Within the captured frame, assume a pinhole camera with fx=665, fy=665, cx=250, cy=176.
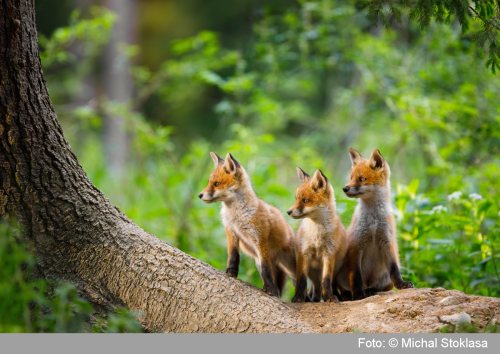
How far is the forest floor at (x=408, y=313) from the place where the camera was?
16.8 ft

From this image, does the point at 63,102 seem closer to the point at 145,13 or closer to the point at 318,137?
the point at 145,13

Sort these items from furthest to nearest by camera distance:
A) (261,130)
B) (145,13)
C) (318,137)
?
1. (145,13)
2. (318,137)
3. (261,130)

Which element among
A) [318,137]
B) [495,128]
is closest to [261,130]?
[318,137]

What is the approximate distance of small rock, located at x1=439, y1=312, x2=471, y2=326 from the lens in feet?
16.6

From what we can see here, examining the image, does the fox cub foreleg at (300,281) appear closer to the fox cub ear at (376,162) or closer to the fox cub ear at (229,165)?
the fox cub ear at (229,165)

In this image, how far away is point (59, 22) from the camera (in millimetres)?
18703

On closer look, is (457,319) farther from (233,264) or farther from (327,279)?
(233,264)

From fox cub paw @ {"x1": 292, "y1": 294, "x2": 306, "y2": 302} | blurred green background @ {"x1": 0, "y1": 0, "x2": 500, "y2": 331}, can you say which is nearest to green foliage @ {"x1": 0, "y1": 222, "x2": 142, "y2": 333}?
blurred green background @ {"x1": 0, "y1": 0, "x2": 500, "y2": 331}

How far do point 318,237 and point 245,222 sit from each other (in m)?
0.70

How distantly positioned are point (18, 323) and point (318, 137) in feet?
36.3

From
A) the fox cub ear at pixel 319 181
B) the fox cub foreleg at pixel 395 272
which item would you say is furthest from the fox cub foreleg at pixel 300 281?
the fox cub foreleg at pixel 395 272

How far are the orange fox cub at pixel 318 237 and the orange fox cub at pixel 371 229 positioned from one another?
18 cm

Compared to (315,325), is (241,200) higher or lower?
higher

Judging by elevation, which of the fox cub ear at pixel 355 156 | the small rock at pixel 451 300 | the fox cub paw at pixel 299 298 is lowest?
the small rock at pixel 451 300
